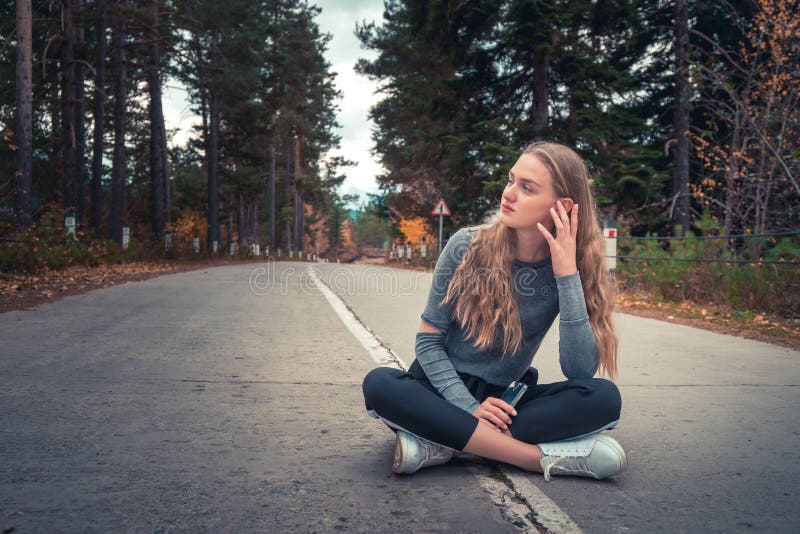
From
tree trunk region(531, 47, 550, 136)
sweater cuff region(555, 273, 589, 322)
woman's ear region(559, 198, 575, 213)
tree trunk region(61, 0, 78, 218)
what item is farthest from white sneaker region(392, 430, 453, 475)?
tree trunk region(61, 0, 78, 218)

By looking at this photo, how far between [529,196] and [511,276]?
0.39 m

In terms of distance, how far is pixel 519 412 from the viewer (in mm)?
2857

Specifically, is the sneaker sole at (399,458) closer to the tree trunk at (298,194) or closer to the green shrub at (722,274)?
the green shrub at (722,274)

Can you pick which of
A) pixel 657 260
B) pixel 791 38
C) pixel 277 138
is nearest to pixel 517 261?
pixel 657 260

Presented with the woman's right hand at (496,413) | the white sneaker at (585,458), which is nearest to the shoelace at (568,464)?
the white sneaker at (585,458)

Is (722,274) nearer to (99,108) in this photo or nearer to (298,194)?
(99,108)

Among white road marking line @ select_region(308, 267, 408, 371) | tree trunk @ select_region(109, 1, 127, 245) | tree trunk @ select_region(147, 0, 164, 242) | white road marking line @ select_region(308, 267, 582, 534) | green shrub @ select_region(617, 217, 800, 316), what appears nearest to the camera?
white road marking line @ select_region(308, 267, 582, 534)

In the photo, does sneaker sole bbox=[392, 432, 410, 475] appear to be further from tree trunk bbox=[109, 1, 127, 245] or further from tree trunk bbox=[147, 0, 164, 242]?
tree trunk bbox=[147, 0, 164, 242]

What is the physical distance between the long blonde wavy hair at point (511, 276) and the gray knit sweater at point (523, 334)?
59 millimetres

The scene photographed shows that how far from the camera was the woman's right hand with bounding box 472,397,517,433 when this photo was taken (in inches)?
107

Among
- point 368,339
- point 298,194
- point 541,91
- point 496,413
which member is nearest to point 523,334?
point 496,413

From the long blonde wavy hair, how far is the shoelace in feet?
1.72

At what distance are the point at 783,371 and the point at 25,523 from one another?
18.0 ft

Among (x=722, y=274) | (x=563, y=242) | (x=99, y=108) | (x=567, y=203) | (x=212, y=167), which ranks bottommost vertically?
(x=722, y=274)
